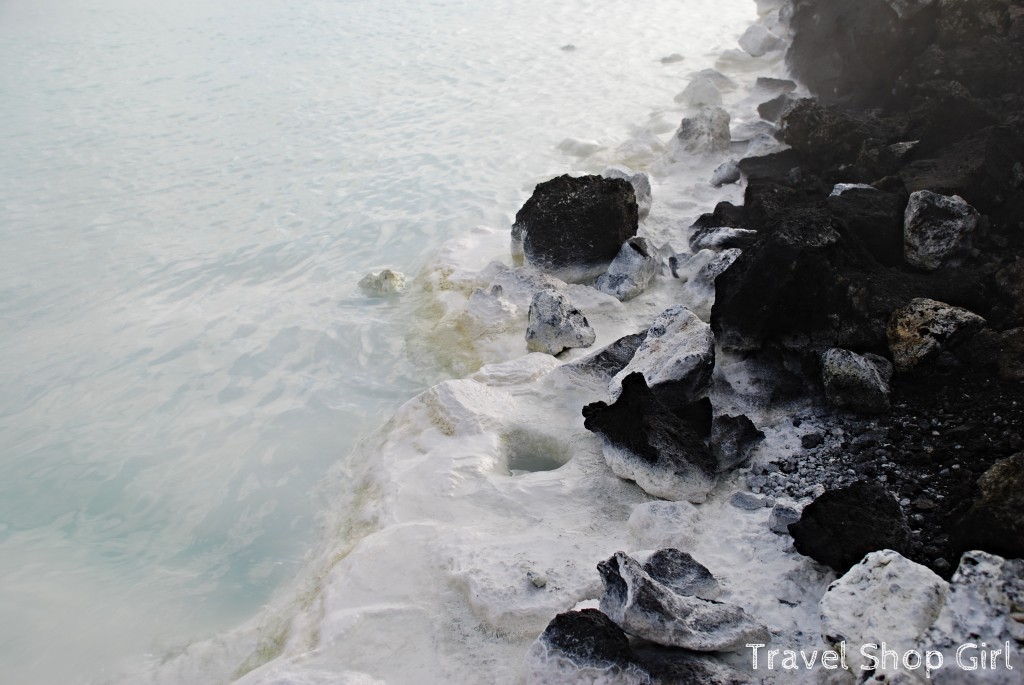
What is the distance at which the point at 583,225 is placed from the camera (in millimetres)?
5707

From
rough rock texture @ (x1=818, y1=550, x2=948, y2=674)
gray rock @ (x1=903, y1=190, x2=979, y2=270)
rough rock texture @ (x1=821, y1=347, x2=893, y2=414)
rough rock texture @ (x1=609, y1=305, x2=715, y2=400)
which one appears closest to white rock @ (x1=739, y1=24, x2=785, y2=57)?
gray rock @ (x1=903, y1=190, x2=979, y2=270)

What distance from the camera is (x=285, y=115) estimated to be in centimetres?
1052

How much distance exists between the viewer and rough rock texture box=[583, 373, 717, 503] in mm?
3465

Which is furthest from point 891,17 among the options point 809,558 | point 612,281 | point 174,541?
point 174,541

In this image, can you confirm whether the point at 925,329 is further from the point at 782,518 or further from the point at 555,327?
the point at 555,327

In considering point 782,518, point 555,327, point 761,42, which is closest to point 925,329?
point 782,518

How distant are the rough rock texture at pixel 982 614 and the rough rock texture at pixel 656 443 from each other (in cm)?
119

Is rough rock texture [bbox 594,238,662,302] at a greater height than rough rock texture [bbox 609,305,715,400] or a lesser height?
lesser

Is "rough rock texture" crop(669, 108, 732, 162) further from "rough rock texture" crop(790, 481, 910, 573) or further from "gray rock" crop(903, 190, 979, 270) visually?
"rough rock texture" crop(790, 481, 910, 573)

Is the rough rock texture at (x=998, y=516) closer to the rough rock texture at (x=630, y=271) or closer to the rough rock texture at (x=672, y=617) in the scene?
the rough rock texture at (x=672, y=617)

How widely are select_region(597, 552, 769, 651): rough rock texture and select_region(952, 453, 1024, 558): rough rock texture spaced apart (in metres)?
0.78

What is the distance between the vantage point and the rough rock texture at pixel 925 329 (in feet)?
12.1

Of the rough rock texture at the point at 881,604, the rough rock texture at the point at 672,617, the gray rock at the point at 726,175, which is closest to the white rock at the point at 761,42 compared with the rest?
the gray rock at the point at 726,175

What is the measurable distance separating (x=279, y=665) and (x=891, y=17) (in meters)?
7.69
